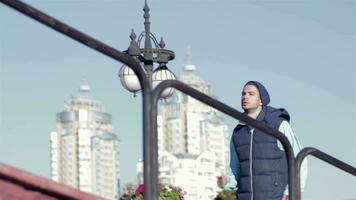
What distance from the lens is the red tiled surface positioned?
429 cm

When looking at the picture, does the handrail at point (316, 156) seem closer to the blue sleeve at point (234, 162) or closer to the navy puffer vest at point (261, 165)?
the navy puffer vest at point (261, 165)

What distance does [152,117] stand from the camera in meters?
4.45

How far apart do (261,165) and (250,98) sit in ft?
1.33

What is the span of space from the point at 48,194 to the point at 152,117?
0.47 meters

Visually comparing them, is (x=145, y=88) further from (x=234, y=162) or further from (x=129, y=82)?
(x=129, y=82)

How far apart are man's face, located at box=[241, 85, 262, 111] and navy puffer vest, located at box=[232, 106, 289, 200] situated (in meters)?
0.09

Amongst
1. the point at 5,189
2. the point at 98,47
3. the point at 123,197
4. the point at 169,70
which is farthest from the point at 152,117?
the point at 169,70

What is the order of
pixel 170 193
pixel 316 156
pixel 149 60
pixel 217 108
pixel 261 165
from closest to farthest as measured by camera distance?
1. pixel 217 108
2. pixel 316 156
3. pixel 261 165
4. pixel 170 193
5. pixel 149 60

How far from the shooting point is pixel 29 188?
4.35 meters

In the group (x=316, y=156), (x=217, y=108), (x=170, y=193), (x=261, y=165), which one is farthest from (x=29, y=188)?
(x=170, y=193)

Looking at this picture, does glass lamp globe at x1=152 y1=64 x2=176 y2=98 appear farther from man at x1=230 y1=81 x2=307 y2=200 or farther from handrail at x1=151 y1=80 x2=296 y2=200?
handrail at x1=151 y1=80 x2=296 y2=200

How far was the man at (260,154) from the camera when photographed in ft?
20.5

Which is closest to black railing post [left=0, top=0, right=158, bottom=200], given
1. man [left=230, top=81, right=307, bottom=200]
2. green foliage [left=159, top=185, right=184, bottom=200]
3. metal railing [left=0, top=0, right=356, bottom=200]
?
metal railing [left=0, top=0, right=356, bottom=200]

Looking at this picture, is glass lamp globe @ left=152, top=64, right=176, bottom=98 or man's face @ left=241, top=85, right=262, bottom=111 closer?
man's face @ left=241, top=85, right=262, bottom=111
